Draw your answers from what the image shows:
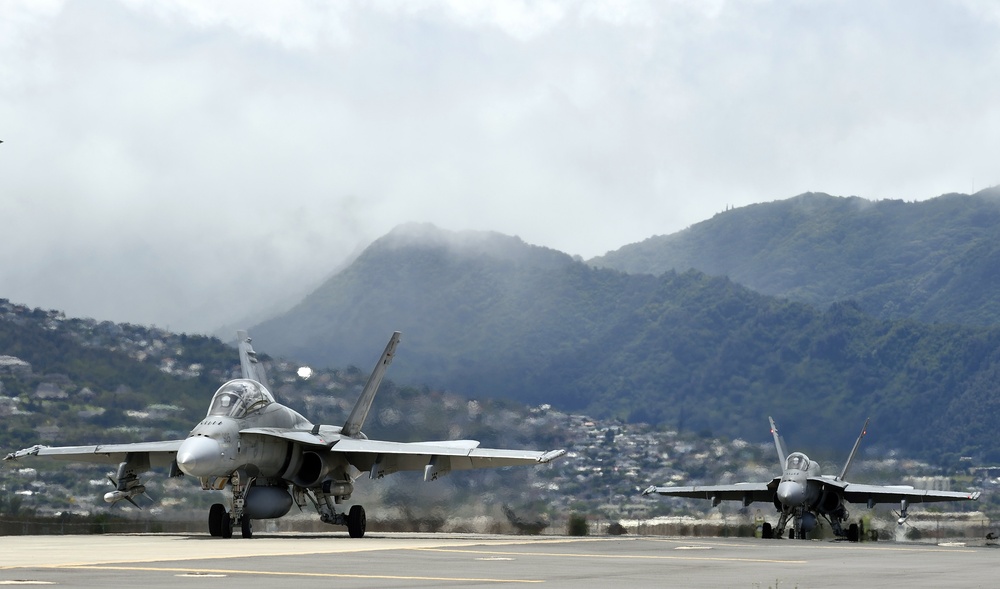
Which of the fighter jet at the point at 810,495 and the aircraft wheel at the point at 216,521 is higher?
the fighter jet at the point at 810,495

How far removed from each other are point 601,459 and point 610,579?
46.4 m

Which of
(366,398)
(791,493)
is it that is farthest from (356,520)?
(791,493)

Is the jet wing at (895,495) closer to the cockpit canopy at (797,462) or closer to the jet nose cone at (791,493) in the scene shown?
the cockpit canopy at (797,462)

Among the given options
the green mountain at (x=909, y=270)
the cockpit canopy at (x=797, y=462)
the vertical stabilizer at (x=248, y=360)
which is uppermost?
the green mountain at (x=909, y=270)

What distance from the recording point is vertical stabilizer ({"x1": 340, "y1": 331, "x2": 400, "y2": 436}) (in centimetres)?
3148

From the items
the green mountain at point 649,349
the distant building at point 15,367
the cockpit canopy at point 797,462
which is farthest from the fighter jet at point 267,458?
the distant building at point 15,367

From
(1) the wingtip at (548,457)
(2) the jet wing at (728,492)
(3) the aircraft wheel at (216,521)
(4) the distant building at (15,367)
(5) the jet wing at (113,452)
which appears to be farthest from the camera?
(4) the distant building at (15,367)

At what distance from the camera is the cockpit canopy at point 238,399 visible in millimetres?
25781

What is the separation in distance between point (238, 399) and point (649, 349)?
230 ft

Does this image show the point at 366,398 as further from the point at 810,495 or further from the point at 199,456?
the point at 810,495

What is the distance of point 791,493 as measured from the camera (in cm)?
3753

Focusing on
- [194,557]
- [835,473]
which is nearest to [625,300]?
[835,473]

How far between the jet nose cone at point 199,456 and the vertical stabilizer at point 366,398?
22.6ft

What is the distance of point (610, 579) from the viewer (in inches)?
553
